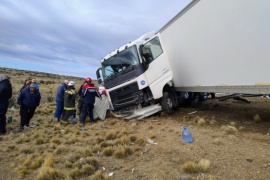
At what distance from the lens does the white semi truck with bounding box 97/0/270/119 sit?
23.6 ft

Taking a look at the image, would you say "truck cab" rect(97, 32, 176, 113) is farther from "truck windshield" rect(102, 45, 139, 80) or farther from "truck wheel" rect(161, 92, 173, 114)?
"truck wheel" rect(161, 92, 173, 114)

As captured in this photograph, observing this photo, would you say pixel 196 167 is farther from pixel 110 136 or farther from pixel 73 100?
pixel 73 100

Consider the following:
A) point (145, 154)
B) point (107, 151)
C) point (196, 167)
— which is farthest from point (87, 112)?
point (196, 167)

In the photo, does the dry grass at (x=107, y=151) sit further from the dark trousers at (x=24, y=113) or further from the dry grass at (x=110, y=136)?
the dark trousers at (x=24, y=113)

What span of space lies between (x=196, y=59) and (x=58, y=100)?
5420 millimetres

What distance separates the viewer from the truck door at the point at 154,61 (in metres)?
11.0

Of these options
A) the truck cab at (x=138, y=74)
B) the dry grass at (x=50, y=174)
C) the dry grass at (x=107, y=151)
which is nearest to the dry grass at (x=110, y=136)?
the dry grass at (x=107, y=151)

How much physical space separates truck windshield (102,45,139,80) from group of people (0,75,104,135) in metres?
0.99

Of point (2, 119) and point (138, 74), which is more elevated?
point (138, 74)

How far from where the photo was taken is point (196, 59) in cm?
1038

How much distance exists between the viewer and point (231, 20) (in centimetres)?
791

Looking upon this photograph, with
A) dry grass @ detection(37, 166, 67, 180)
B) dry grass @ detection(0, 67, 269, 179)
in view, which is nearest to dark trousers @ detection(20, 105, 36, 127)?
dry grass @ detection(0, 67, 269, 179)

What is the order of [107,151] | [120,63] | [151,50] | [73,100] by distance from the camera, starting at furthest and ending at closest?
[120,63] → [151,50] → [73,100] → [107,151]

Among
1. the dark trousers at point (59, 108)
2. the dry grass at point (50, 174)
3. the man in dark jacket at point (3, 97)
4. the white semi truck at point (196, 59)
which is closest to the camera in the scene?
the dry grass at point (50, 174)
